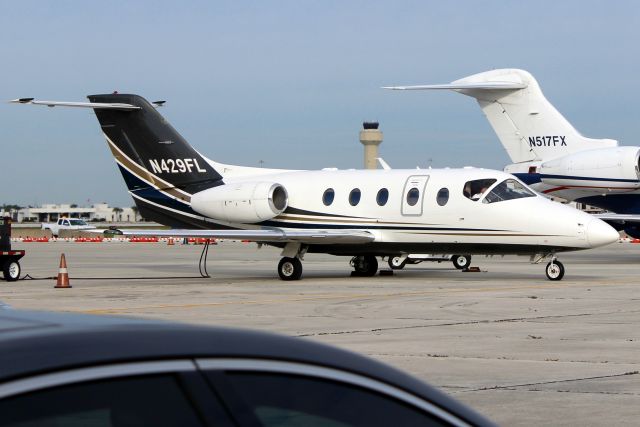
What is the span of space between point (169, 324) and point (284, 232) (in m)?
22.4

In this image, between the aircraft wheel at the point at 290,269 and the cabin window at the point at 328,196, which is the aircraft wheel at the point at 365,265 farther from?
the aircraft wheel at the point at 290,269

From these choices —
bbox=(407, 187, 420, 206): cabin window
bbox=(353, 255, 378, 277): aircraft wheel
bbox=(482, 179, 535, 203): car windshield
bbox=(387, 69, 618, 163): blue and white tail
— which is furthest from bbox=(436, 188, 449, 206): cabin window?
bbox=(387, 69, 618, 163): blue and white tail

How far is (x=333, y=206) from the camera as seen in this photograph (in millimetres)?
25859

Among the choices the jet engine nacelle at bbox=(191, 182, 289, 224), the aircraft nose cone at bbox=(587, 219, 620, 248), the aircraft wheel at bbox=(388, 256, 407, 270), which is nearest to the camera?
the aircraft nose cone at bbox=(587, 219, 620, 248)

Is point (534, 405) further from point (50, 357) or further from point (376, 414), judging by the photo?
point (50, 357)

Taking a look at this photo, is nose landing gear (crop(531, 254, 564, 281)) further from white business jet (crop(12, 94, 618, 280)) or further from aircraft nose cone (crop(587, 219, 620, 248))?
aircraft nose cone (crop(587, 219, 620, 248))

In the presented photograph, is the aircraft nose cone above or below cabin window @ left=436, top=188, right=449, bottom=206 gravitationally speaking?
below

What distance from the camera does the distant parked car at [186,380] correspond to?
2.13 metres

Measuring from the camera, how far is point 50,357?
2117 millimetres

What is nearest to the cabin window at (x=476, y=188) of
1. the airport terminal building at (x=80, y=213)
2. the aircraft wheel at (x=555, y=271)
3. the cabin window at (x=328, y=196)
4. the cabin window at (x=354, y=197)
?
the aircraft wheel at (x=555, y=271)

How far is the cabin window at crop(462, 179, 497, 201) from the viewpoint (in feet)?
78.1

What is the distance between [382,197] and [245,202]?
310cm

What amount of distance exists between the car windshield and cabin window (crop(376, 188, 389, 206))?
233 cm

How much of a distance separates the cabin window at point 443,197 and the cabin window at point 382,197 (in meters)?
1.30
